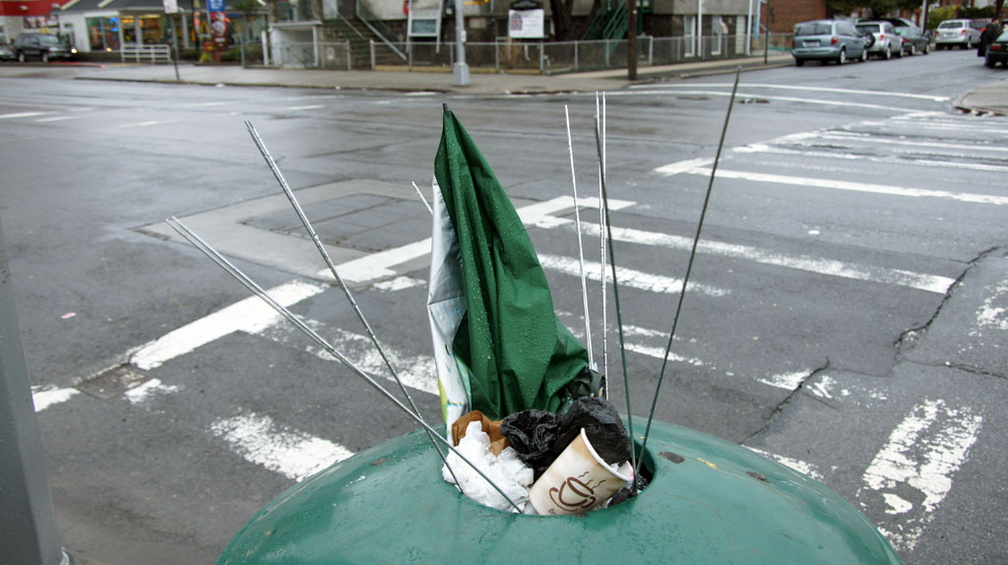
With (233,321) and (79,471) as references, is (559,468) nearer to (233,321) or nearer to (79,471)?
(79,471)

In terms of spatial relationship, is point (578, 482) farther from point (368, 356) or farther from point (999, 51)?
point (999, 51)

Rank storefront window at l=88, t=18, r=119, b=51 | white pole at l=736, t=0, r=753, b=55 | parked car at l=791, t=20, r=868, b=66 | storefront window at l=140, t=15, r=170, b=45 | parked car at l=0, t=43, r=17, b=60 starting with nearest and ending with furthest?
parked car at l=791, t=20, r=868, b=66 < white pole at l=736, t=0, r=753, b=55 < parked car at l=0, t=43, r=17, b=60 < storefront window at l=140, t=15, r=170, b=45 < storefront window at l=88, t=18, r=119, b=51

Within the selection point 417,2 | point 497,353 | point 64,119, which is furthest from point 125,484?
point 417,2

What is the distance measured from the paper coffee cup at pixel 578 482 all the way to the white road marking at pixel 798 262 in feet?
19.0

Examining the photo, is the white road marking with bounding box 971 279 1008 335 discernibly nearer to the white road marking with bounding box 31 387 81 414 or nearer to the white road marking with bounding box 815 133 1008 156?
the white road marking with bounding box 31 387 81 414

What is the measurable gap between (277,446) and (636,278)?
3.62 meters

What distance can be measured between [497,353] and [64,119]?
2029 cm

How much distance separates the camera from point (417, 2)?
3800 centimetres

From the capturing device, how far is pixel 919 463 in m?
4.24

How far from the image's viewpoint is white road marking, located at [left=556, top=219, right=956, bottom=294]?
22.8 feet

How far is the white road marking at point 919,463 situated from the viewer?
376 cm

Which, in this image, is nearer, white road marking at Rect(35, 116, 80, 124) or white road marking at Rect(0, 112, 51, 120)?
white road marking at Rect(35, 116, 80, 124)

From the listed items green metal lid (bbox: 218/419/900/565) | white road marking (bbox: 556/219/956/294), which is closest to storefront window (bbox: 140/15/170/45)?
white road marking (bbox: 556/219/956/294)

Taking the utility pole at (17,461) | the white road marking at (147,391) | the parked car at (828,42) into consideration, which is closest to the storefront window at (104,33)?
the parked car at (828,42)
